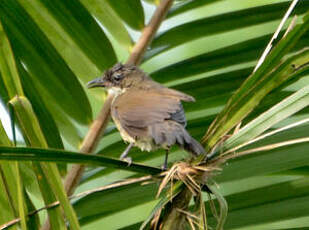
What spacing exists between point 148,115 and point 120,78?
772 millimetres

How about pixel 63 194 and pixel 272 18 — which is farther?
pixel 272 18

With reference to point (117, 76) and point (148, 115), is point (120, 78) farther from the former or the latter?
point (148, 115)

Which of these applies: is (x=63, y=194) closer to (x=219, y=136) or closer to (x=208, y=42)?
(x=219, y=136)

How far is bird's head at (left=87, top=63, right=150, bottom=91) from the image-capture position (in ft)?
10.2

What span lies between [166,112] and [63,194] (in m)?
1.52

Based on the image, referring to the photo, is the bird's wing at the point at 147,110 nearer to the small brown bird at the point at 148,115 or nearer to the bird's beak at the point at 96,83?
the small brown bird at the point at 148,115

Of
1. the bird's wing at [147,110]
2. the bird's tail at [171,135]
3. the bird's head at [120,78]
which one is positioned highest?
the bird's head at [120,78]

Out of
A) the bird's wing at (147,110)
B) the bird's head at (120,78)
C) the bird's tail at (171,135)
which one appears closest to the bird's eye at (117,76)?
the bird's head at (120,78)

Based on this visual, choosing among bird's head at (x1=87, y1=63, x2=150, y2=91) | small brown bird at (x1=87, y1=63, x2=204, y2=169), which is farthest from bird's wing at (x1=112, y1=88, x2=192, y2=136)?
bird's head at (x1=87, y1=63, x2=150, y2=91)

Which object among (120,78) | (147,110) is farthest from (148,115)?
(120,78)

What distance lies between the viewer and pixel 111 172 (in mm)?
2795

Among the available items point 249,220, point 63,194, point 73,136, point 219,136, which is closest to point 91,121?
point 73,136

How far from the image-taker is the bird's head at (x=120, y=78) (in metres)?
3.10

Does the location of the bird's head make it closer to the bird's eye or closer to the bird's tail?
the bird's eye
